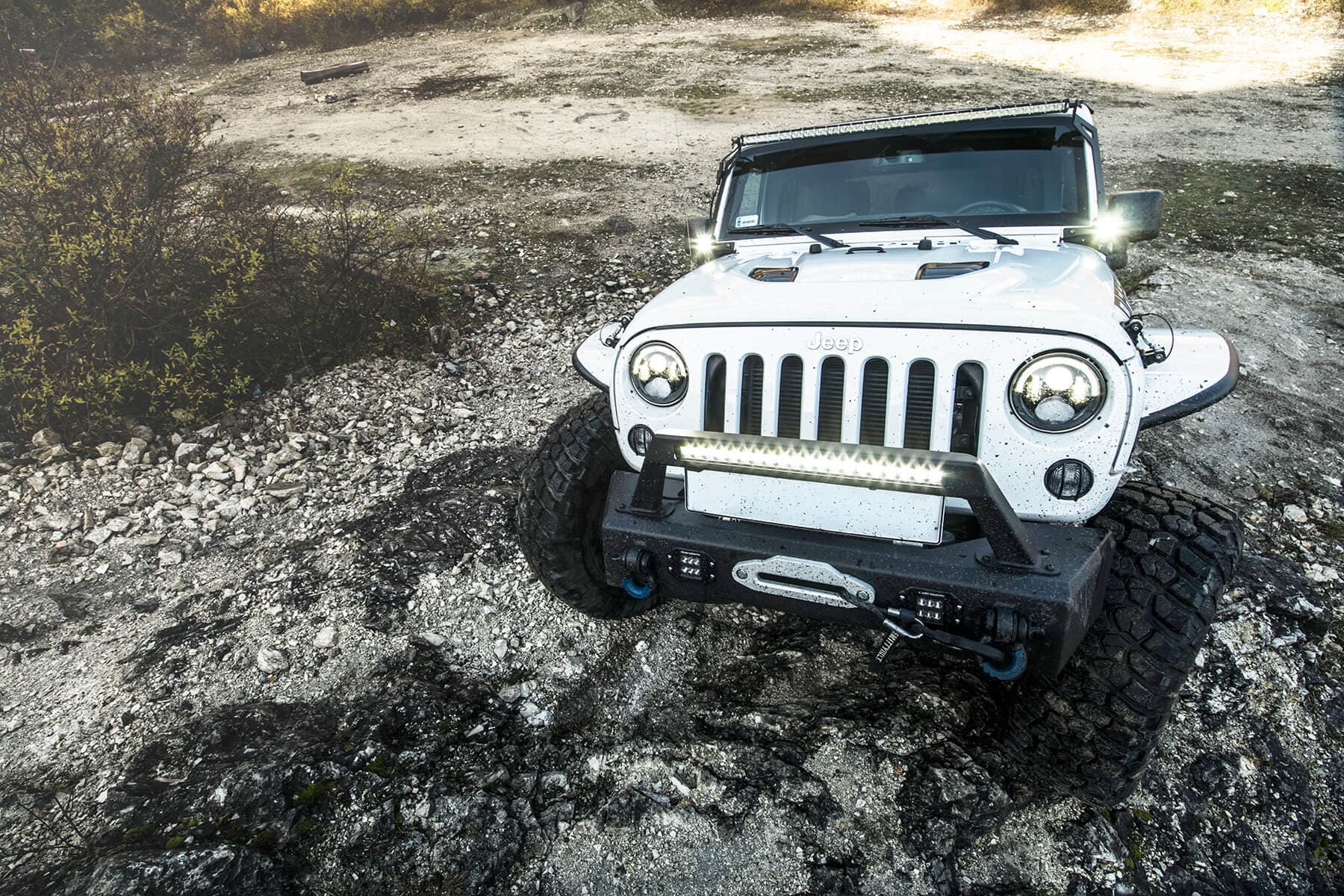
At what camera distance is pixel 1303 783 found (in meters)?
2.46

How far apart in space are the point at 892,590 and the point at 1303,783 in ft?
5.49

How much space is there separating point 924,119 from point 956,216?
57 centimetres

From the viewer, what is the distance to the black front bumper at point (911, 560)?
1.93 m

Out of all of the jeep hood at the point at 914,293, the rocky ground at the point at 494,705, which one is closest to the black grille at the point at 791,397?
the jeep hood at the point at 914,293

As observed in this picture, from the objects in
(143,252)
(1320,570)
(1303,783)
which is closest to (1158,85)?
(1320,570)

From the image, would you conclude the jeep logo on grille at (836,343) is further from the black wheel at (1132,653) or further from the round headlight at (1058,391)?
the black wheel at (1132,653)

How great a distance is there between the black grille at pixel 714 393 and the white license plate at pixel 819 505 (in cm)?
23

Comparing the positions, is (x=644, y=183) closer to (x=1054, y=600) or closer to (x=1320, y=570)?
(x=1320, y=570)

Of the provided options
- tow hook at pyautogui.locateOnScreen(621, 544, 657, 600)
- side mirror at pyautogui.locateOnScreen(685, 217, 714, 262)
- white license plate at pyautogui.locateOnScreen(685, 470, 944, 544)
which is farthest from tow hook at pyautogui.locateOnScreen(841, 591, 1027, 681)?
side mirror at pyautogui.locateOnScreen(685, 217, 714, 262)

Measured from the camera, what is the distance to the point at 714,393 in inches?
98.9

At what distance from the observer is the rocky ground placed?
7.54 ft

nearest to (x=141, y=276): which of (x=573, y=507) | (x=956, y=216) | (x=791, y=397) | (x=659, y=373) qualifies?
(x=573, y=507)

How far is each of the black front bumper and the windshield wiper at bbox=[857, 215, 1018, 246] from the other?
149cm

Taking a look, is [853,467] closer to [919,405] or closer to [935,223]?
[919,405]
